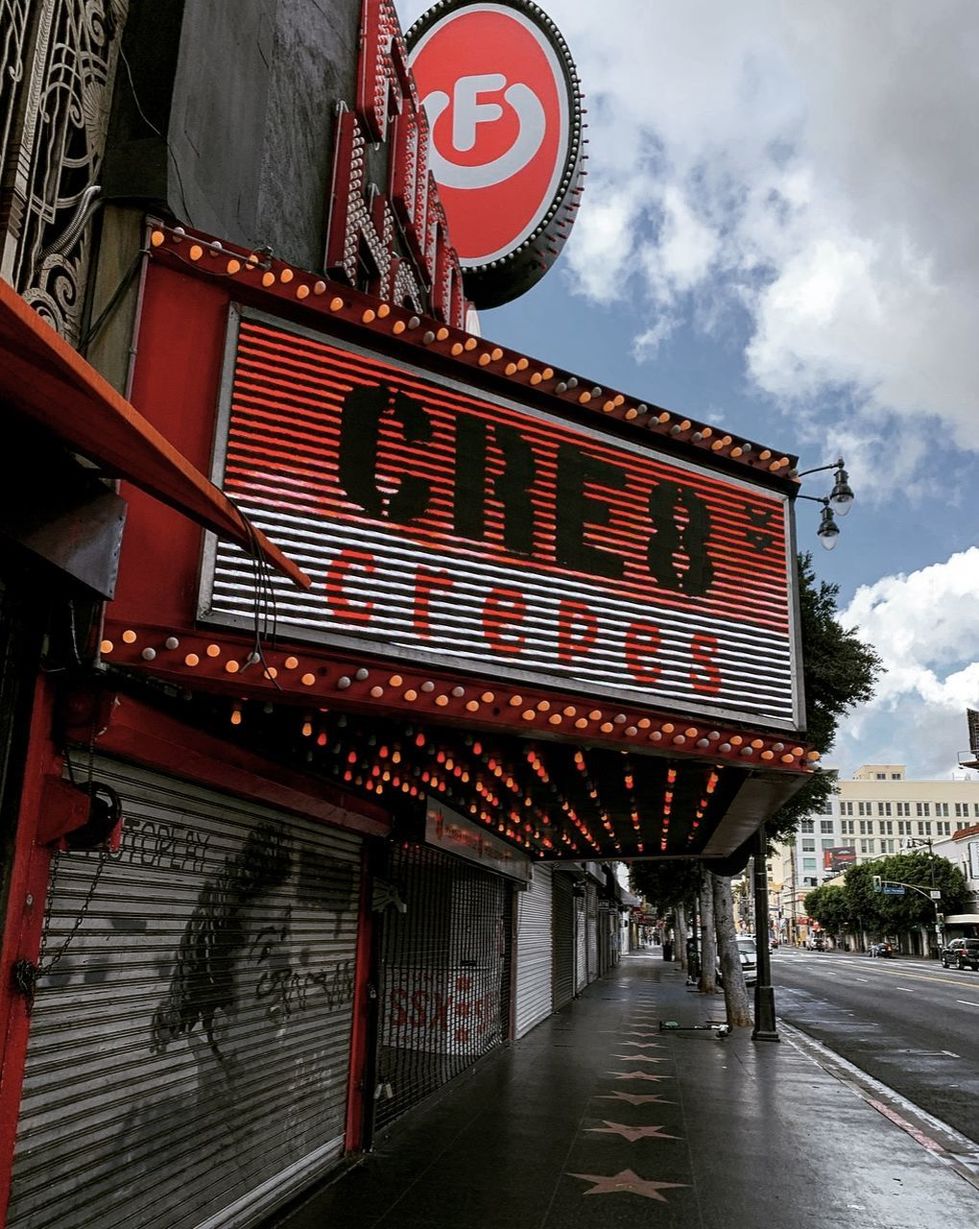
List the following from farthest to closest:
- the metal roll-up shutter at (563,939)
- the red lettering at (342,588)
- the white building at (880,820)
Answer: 1. the white building at (880,820)
2. the metal roll-up shutter at (563,939)
3. the red lettering at (342,588)

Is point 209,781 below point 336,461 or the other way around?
below

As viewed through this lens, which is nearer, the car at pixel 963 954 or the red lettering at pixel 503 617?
the red lettering at pixel 503 617

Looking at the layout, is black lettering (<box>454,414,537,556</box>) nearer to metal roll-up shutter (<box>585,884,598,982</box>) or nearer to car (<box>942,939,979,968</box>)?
metal roll-up shutter (<box>585,884,598,982</box>)

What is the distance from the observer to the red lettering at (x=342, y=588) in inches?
223

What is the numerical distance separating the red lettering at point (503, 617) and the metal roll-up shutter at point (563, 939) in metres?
19.8

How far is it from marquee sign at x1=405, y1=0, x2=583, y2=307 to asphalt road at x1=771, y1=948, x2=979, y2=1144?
41.0 ft

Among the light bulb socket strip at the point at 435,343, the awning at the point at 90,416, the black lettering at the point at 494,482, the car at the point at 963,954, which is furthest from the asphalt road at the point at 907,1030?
the car at the point at 963,954

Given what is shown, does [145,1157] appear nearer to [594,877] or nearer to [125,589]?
[125,589]

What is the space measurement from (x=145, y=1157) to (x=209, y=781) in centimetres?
207

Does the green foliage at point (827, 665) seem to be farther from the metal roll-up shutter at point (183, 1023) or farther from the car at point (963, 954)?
the car at point (963, 954)

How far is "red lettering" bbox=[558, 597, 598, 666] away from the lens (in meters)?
6.61

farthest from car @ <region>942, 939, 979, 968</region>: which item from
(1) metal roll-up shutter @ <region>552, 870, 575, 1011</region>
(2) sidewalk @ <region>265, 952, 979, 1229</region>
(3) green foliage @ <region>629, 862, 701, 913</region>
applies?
(2) sidewalk @ <region>265, 952, 979, 1229</region>

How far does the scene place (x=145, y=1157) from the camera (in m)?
5.49

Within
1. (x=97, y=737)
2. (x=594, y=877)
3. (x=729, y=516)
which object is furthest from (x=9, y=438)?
(x=594, y=877)
